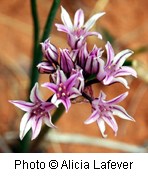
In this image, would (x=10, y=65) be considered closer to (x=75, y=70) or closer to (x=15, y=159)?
(x=15, y=159)

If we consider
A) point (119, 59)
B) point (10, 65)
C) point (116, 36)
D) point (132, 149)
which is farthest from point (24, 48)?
point (119, 59)

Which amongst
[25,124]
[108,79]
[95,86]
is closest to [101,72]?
[108,79]

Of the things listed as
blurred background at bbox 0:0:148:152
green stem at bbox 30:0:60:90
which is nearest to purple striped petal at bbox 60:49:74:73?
green stem at bbox 30:0:60:90

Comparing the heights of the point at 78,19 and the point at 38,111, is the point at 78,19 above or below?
above

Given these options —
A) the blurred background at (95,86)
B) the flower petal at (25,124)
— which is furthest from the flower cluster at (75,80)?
the blurred background at (95,86)

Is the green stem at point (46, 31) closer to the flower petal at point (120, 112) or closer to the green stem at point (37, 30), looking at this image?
the green stem at point (37, 30)

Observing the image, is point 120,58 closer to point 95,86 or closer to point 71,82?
point 71,82
